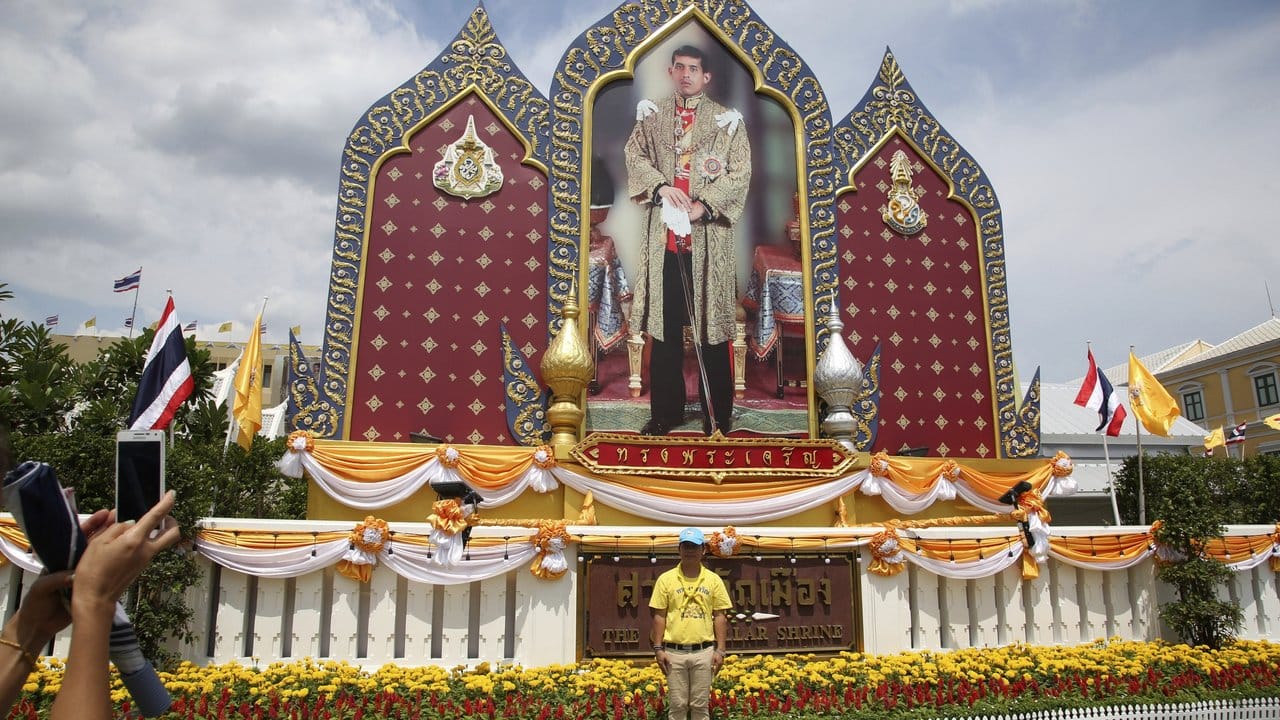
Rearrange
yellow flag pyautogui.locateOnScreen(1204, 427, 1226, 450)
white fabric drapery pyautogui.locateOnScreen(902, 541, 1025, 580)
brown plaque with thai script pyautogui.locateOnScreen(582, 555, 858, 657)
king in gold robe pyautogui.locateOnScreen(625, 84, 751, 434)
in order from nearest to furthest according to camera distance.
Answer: brown plaque with thai script pyautogui.locateOnScreen(582, 555, 858, 657)
white fabric drapery pyautogui.locateOnScreen(902, 541, 1025, 580)
king in gold robe pyautogui.locateOnScreen(625, 84, 751, 434)
yellow flag pyautogui.locateOnScreen(1204, 427, 1226, 450)

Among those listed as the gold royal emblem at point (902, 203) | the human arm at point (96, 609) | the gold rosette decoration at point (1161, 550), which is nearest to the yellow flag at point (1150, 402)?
the gold rosette decoration at point (1161, 550)

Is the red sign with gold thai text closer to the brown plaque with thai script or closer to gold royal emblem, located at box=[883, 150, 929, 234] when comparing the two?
the brown plaque with thai script

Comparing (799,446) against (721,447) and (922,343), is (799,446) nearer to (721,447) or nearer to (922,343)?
(721,447)

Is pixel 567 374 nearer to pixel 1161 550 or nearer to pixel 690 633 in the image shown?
pixel 690 633

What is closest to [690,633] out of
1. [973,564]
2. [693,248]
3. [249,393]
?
[973,564]

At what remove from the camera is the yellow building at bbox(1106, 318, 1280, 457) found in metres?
26.1

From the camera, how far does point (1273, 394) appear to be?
25.9m

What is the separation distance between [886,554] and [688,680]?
10.4 ft

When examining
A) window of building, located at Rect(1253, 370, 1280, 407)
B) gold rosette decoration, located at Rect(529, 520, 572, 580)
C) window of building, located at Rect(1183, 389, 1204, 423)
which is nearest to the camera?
gold rosette decoration, located at Rect(529, 520, 572, 580)

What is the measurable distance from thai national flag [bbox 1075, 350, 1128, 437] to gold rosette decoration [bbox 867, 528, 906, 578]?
4406mm

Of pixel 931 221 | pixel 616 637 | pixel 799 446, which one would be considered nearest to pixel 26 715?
pixel 616 637

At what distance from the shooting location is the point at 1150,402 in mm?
10469

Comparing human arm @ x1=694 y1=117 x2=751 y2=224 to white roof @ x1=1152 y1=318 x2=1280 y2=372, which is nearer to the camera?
human arm @ x1=694 y1=117 x2=751 y2=224

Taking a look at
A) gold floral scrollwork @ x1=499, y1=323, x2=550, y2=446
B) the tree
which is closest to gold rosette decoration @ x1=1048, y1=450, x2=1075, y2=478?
the tree
